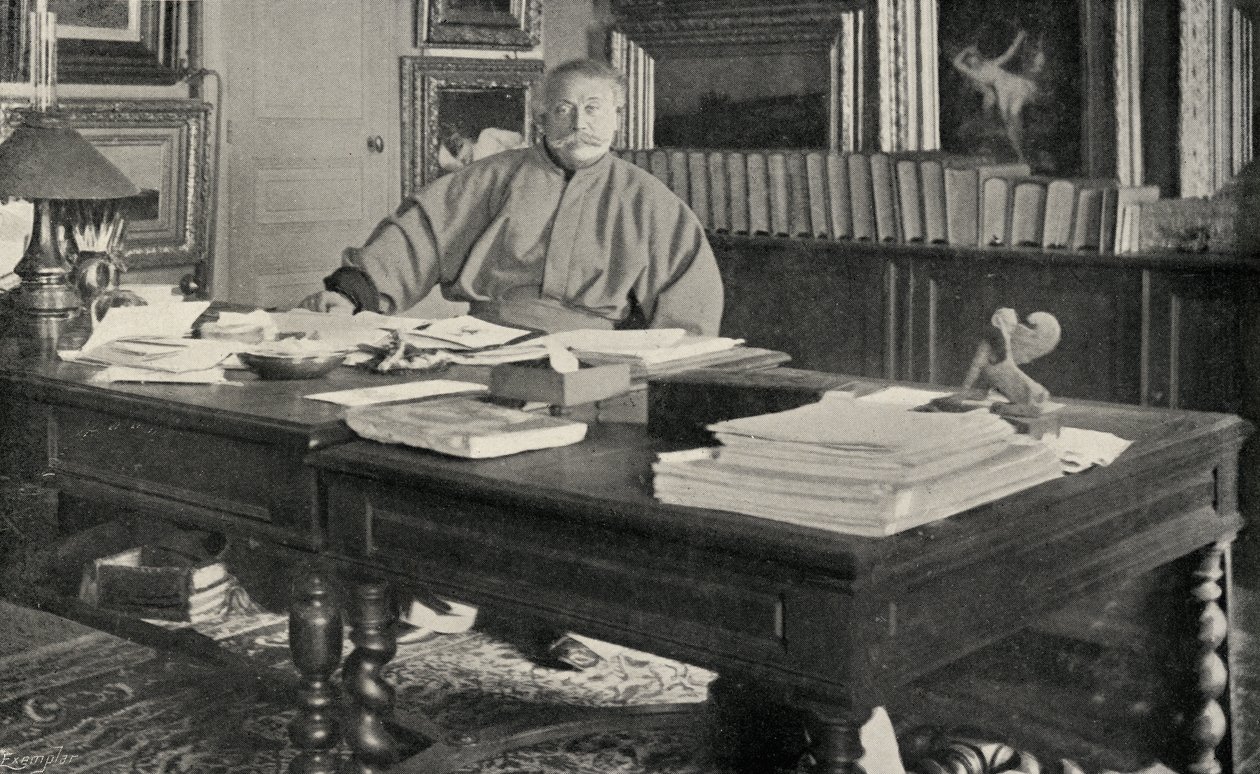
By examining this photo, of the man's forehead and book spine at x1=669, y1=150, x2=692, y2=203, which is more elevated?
the man's forehead

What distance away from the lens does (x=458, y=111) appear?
5973 mm

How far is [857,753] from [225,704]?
1.99 meters

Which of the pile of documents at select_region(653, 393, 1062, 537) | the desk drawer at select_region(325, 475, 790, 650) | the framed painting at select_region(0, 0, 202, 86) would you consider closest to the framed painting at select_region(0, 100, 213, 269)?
the framed painting at select_region(0, 0, 202, 86)

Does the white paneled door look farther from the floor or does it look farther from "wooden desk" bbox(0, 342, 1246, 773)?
the floor

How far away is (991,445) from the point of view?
77.0 inches

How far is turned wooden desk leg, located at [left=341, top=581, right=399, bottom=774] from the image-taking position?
245 centimetres

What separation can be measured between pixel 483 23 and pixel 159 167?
63.9 inches

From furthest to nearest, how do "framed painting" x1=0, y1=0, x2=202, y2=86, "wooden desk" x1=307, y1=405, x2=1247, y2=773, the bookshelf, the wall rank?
1. the wall
2. "framed painting" x1=0, y1=0, x2=202, y2=86
3. the bookshelf
4. "wooden desk" x1=307, y1=405, x2=1247, y2=773

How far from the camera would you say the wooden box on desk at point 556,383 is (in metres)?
2.39

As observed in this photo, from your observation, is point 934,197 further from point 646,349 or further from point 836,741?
point 836,741

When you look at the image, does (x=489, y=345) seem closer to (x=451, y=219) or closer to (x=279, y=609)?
(x=451, y=219)

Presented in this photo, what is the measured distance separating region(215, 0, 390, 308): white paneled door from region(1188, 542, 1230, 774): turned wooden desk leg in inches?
145

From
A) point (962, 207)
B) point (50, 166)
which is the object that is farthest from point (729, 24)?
point (50, 166)

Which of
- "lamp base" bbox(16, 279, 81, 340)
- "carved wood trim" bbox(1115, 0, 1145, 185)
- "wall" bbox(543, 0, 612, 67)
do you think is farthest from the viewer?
"wall" bbox(543, 0, 612, 67)
